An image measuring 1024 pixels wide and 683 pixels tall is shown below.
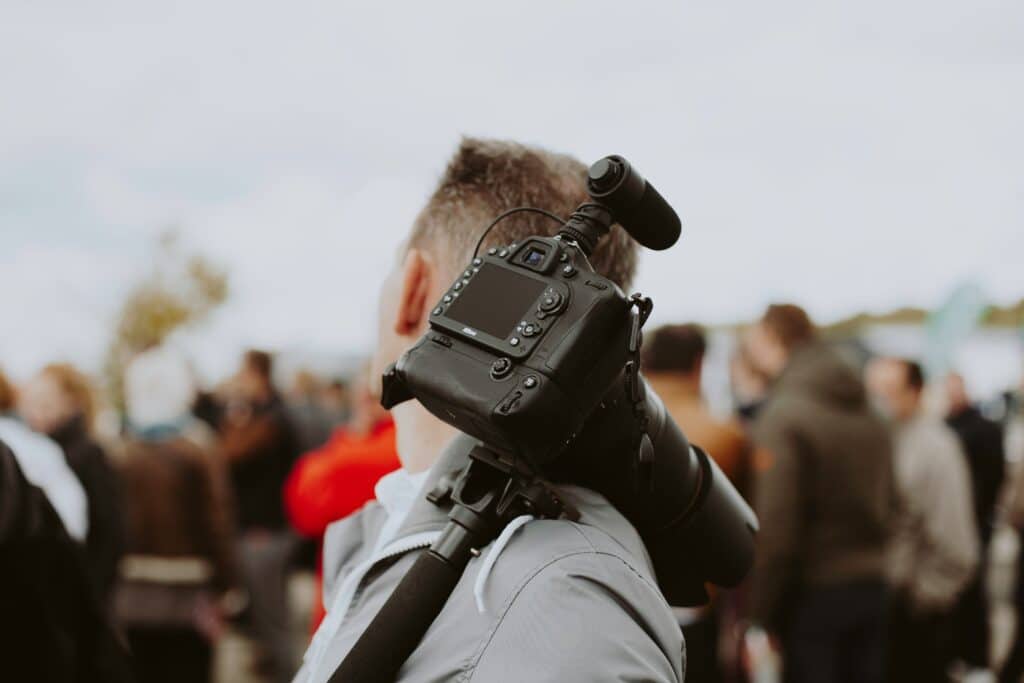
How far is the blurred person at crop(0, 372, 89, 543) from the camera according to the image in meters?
3.53

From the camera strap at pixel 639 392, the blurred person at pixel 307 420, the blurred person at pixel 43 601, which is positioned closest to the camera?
the camera strap at pixel 639 392

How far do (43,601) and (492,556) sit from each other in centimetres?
117

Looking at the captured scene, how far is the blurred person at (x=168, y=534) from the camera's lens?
4.52 metres

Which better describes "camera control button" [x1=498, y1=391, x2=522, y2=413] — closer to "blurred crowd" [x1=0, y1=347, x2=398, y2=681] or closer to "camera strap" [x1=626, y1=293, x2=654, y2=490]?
"camera strap" [x1=626, y1=293, x2=654, y2=490]

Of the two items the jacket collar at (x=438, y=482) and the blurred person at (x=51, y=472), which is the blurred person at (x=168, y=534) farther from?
the jacket collar at (x=438, y=482)

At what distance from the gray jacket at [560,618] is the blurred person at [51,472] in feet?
8.98

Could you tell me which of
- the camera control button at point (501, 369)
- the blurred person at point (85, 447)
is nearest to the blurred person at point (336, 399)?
the blurred person at point (85, 447)

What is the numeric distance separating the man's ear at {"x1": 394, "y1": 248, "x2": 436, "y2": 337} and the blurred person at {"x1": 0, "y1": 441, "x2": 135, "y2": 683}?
0.81 meters

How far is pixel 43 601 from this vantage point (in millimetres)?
1868

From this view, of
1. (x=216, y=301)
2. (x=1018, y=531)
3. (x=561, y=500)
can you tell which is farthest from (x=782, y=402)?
(x=216, y=301)

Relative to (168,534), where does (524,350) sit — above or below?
above

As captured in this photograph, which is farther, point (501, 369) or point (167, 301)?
point (167, 301)

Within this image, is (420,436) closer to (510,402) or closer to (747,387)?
(510,402)

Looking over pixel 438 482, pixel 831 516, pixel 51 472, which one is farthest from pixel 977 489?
pixel 438 482
